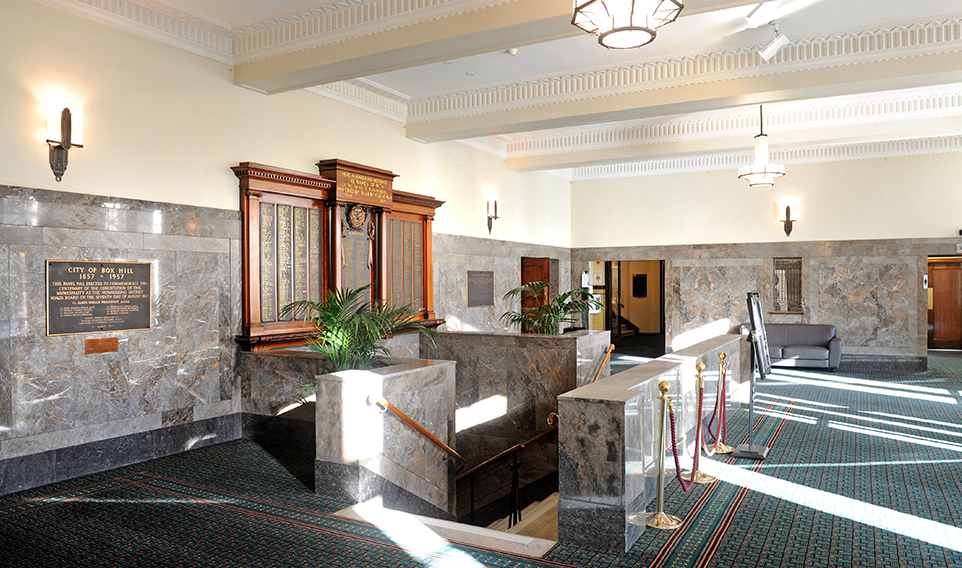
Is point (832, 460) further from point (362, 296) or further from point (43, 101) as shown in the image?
point (43, 101)

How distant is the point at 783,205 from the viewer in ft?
42.4

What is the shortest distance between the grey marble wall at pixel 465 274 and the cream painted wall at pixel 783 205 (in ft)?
8.32

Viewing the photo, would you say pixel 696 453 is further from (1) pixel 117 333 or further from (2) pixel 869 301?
(2) pixel 869 301

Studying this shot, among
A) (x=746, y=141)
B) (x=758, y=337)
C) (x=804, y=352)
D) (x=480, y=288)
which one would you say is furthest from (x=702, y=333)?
(x=758, y=337)

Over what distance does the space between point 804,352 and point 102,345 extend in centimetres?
1129

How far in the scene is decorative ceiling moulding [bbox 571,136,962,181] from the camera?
1183 centimetres

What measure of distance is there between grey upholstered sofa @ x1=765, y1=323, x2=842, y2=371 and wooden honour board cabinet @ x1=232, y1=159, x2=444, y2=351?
6888mm

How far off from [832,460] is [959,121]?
256 inches

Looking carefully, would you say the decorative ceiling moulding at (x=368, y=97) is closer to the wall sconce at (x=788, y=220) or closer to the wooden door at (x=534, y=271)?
the wooden door at (x=534, y=271)

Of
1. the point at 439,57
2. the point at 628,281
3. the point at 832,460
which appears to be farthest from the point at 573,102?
the point at 628,281

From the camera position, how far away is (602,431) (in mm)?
3883

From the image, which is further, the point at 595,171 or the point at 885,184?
the point at 595,171

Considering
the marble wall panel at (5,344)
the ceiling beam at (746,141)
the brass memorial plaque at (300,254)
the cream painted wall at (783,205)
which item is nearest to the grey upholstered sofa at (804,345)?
the cream painted wall at (783,205)

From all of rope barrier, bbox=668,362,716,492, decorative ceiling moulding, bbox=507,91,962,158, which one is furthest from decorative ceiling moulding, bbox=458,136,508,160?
rope barrier, bbox=668,362,716,492
